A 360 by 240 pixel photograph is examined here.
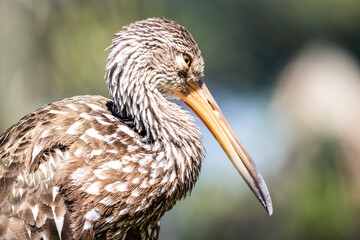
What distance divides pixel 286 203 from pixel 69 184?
12.0 meters

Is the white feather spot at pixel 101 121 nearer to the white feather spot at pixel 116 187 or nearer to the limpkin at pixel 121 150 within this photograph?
the limpkin at pixel 121 150

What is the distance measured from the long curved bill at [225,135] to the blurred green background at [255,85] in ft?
20.7

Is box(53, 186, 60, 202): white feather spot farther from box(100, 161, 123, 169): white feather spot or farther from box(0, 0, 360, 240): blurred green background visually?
box(0, 0, 360, 240): blurred green background

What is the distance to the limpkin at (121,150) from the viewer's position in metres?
4.29

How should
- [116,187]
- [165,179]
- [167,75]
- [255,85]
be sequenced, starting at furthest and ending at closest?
[255,85] < [167,75] < [165,179] < [116,187]

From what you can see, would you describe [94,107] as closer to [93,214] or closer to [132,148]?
[132,148]

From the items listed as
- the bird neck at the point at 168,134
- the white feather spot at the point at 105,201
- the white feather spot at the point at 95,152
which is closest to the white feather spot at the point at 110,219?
the white feather spot at the point at 105,201

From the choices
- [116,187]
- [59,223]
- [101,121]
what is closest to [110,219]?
[116,187]

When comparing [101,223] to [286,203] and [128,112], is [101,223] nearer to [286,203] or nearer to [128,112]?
[128,112]

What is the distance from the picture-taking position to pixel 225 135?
4.96 m

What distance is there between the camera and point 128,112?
4840 mm

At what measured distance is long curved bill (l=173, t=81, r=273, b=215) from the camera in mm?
4886

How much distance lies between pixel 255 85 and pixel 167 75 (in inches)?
676

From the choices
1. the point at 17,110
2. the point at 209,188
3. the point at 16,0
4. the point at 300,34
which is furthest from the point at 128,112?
the point at 300,34
